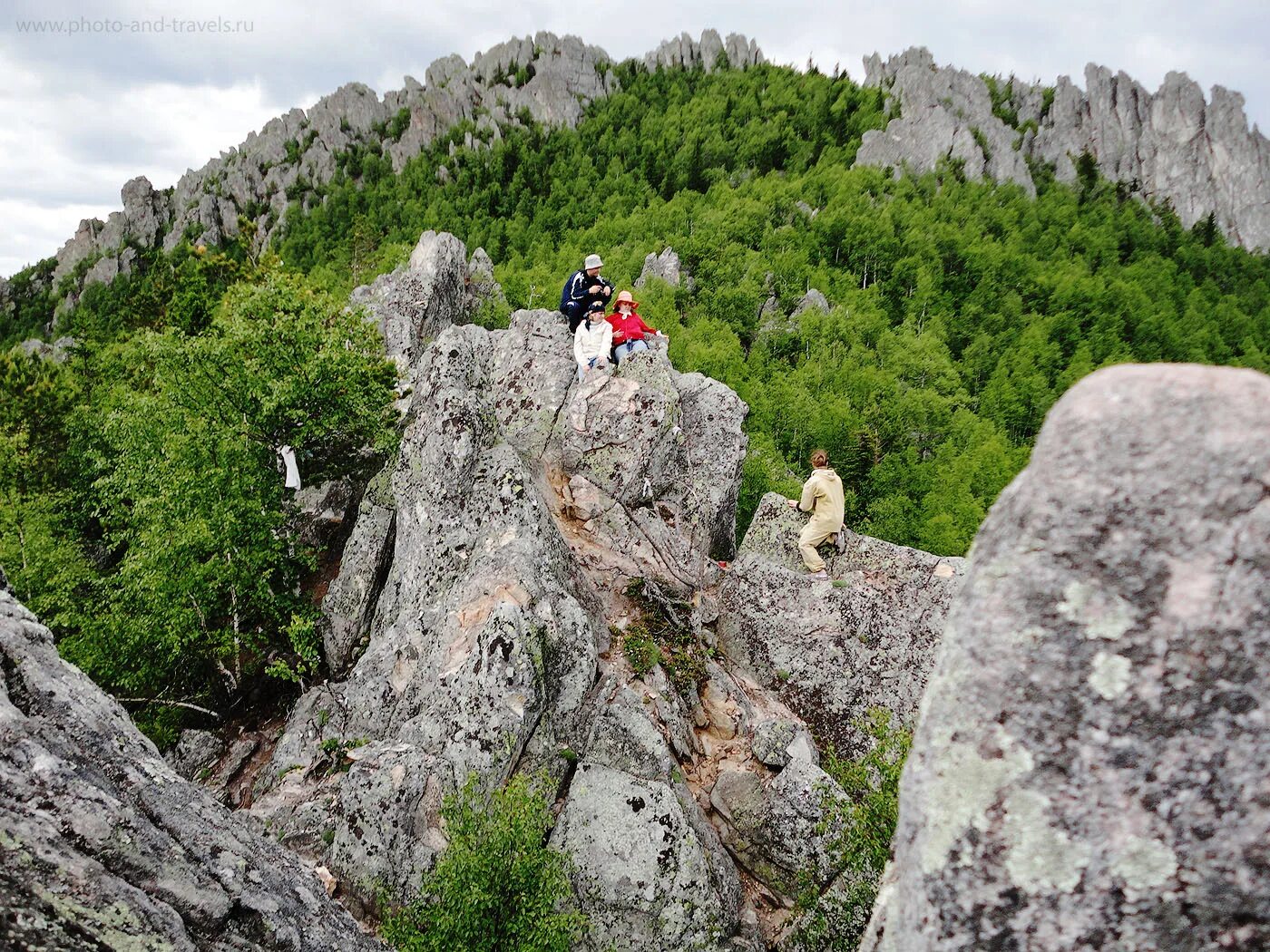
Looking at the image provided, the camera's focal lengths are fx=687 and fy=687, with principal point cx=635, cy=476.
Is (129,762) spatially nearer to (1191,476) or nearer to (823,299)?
(1191,476)

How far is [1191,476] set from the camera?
3768 millimetres

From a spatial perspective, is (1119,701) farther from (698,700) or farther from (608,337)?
(608,337)

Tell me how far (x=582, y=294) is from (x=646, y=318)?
4792 cm

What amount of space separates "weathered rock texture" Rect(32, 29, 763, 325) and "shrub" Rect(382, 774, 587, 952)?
12260 centimetres

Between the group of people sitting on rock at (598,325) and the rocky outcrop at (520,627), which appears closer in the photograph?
the rocky outcrop at (520,627)

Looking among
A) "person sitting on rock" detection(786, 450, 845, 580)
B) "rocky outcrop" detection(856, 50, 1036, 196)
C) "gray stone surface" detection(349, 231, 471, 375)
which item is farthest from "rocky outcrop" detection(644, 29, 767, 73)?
"person sitting on rock" detection(786, 450, 845, 580)

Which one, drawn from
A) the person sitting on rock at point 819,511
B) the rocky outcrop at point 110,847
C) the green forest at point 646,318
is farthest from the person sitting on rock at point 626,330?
the rocky outcrop at point 110,847

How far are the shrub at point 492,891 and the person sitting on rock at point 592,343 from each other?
46.3 feet

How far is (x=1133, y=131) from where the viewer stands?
14250cm

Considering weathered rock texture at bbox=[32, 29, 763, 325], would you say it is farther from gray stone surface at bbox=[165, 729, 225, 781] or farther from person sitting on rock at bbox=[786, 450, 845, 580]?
person sitting on rock at bbox=[786, 450, 845, 580]

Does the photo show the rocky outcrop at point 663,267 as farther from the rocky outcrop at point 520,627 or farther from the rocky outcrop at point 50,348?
the rocky outcrop at point 520,627

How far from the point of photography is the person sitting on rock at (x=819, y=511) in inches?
765

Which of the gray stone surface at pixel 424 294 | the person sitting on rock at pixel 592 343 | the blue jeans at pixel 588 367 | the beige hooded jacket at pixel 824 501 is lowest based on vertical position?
the beige hooded jacket at pixel 824 501

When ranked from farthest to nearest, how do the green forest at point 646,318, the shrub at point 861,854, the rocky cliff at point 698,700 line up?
the green forest at point 646,318
the shrub at point 861,854
the rocky cliff at point 698,700
